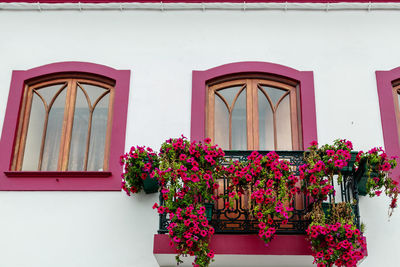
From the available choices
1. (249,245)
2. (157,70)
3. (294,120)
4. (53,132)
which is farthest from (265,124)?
(53,132)

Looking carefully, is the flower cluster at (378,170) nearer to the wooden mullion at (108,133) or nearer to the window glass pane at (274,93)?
the window glass pane at (274,93)

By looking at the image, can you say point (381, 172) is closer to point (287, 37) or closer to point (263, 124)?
point (263, 124)

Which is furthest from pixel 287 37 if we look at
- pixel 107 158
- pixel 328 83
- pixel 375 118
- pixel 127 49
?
pixel 107 158

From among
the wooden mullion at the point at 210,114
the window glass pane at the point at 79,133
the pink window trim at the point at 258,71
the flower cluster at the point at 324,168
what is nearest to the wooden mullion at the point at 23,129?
the window glass pane at the point at 79,133

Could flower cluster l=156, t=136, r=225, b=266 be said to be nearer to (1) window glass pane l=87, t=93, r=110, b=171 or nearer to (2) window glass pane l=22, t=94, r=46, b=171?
(1) window glass pane l=87, t=93, r=110, b=171

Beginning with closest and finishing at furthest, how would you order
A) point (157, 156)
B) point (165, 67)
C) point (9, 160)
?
1. point (157, 156)
2. point (9, 160)
3. point (165, 67)

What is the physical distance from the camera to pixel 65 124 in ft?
28.6

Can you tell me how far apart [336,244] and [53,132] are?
420 centimetres

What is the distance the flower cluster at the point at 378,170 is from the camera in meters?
7.47

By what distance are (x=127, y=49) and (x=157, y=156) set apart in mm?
2139

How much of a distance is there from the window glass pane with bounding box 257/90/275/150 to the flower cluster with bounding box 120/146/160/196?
1.72m

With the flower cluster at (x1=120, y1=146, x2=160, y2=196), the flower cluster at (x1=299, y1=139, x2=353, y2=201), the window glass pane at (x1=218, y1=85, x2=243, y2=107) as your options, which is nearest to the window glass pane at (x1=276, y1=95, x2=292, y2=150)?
the window glass pane at (x1=218, y1=85, x2=243, y2=107)

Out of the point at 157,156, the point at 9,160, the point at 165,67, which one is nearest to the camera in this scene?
the point at 157,156

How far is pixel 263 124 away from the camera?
8.73 meters
